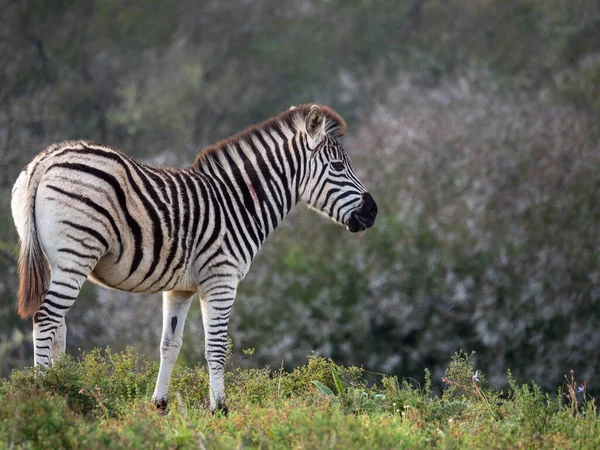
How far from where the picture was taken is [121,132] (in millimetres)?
28672

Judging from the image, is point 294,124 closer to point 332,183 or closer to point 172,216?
point 332,183

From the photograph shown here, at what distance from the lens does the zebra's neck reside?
8172 mm

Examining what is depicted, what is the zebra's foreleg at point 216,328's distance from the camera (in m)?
7.77

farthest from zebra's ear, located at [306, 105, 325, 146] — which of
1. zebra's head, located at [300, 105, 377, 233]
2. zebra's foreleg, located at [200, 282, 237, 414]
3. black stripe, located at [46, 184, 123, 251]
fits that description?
black stripe, located at [46, 184, 123, 251]

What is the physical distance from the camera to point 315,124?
27.6 ft

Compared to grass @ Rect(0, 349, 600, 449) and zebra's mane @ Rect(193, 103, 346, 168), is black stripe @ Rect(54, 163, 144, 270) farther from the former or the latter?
zebra's mane @ Rect(193, 103, 346, 168)

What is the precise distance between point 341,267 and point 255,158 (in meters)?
10.8

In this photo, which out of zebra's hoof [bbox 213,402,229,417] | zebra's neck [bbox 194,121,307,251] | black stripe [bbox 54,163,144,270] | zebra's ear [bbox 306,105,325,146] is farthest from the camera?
zebra's ear [bbox 306,105,325,146]

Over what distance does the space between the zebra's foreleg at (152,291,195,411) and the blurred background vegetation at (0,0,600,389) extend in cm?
239

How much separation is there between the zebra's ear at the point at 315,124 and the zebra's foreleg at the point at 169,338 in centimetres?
173

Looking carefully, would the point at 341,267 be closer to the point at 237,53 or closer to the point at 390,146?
the point at 390,146

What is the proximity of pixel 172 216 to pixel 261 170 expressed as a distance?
1.10 meters

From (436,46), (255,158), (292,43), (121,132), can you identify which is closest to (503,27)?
(436,46)

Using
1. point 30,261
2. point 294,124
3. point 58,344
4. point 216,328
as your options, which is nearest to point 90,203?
point 30,261
